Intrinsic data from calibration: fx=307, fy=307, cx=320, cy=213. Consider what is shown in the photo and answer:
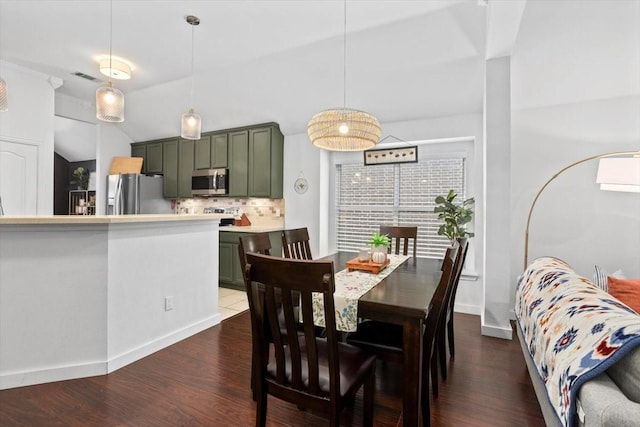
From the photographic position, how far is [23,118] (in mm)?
3998

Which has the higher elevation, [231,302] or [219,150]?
[219,150]

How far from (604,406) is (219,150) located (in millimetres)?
5218

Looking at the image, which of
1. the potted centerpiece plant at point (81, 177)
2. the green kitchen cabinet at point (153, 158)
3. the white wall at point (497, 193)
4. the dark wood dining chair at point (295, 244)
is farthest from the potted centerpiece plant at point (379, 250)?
the potted centerpiece plant at point (81, 177)

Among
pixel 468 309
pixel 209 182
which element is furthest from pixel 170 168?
pixel 468 309

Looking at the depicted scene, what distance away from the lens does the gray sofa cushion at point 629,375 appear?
38.4 inches

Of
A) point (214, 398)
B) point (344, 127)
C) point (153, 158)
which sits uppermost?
point (153, 158)

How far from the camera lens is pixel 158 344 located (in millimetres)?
2652

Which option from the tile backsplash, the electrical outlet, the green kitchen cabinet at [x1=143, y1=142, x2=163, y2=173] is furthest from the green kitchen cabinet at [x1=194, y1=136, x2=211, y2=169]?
the electrical outlet

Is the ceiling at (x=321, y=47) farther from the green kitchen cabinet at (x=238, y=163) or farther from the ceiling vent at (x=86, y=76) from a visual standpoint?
the green kitchen cabinet at (x=238, y=163)

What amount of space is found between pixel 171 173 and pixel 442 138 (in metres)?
4.63

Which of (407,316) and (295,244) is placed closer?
(407,316)

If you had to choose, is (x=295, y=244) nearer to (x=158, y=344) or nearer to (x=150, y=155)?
(x=158, y=344)

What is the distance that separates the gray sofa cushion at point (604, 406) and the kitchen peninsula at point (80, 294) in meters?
2.72

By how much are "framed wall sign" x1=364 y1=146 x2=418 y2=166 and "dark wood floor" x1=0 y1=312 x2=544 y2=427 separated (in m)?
2.55
